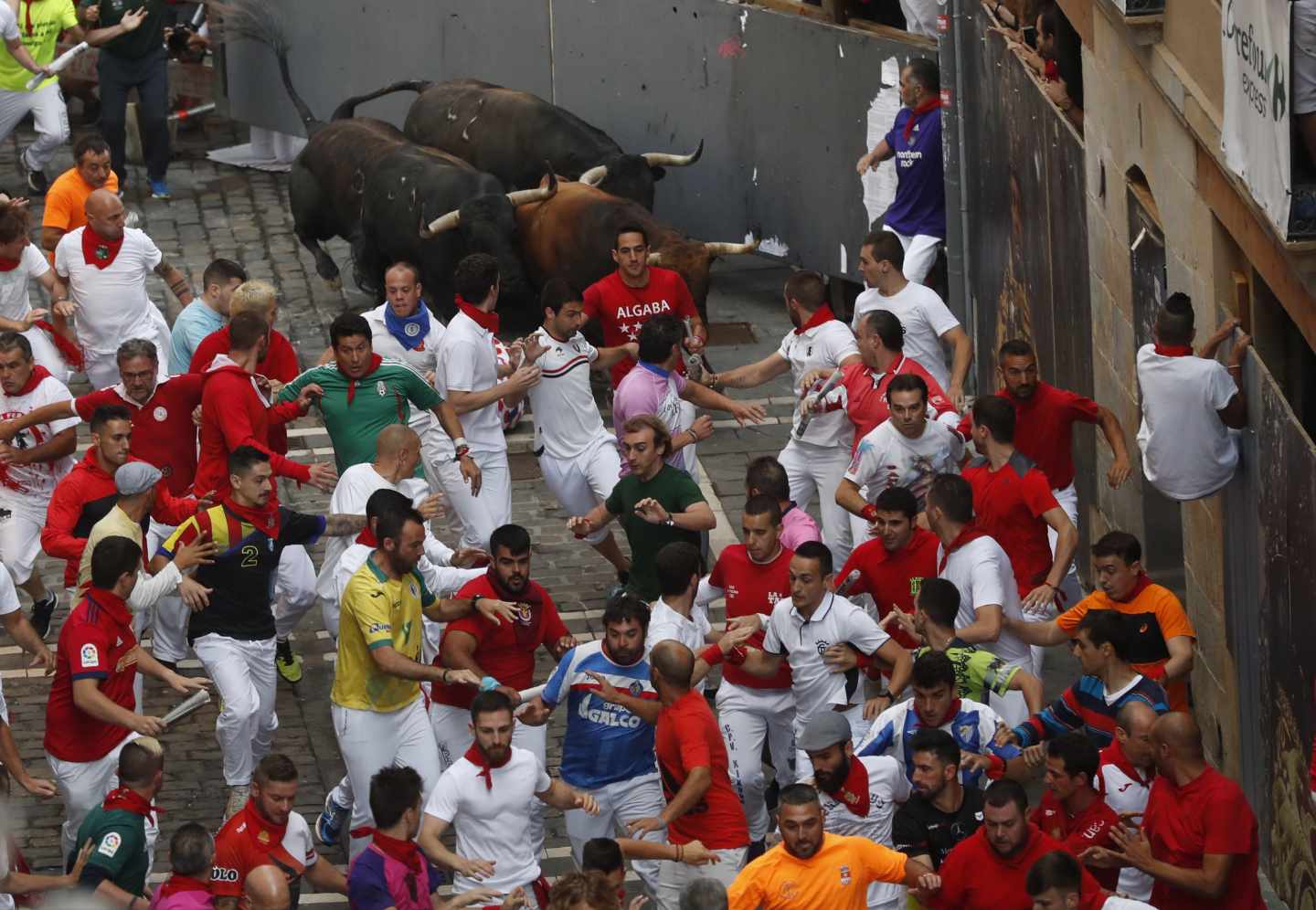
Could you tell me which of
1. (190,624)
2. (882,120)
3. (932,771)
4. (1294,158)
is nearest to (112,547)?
(190,624)

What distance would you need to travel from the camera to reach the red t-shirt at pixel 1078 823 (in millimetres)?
9422

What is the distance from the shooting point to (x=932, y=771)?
936 cm

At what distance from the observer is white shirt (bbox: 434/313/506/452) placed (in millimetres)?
13648

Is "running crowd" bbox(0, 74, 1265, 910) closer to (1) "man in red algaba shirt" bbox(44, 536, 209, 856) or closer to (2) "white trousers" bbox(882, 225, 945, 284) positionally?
(1) "man in red algaba shirt" bbox(44, 536, 209, 856)

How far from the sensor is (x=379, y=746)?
1098cm

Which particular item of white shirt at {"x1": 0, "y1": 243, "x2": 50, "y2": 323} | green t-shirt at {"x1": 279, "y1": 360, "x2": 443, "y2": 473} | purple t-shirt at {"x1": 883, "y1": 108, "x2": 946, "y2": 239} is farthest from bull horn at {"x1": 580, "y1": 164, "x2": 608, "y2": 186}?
green t-shirt at {"x1": 279, "y1": 360, "x2": 443, "y2": 473}

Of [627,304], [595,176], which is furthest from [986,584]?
[595,176]

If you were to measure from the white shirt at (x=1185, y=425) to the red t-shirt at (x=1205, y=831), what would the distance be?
2.18 metres

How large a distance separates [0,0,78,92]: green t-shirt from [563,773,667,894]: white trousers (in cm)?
1286

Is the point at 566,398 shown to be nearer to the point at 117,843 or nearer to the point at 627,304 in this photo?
the point at 627,304

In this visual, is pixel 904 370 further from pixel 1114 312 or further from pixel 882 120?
pixel 882 120

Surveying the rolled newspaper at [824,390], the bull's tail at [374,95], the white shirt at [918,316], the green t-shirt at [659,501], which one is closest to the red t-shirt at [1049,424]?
the rolled newspaper at [824,390]

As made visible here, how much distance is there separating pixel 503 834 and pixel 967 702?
2045mm

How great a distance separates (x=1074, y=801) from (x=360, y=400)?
5.10 m
